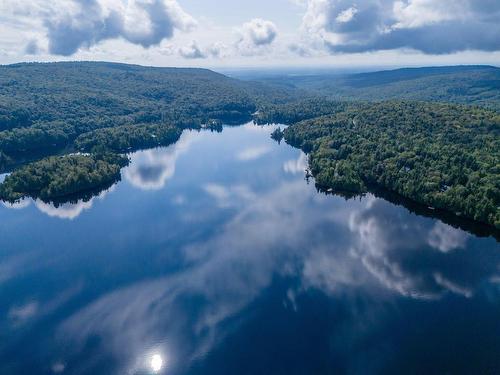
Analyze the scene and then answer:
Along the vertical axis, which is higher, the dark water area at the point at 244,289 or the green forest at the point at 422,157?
the green forest at the point at 422,157

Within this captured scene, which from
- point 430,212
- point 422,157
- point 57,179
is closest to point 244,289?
point 430,212

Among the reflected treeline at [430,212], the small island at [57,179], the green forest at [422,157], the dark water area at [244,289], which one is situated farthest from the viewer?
the small island at [57,179]

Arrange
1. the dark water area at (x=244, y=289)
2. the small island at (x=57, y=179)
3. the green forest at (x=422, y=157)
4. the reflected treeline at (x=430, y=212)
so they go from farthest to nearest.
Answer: the small island at (x=57, y=179) → the green forest at (x=422, y=157) → the reflected treeline at (x=430, y=212) → the dark water area at (x=244, y=289)

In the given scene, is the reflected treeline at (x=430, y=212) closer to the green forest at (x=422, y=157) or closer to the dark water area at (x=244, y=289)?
the green forest at (x=422, y=157)

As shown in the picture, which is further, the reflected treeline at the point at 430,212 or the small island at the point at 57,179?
the small island at the point at 57,179

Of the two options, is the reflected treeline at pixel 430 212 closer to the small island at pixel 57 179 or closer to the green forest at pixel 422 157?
the green forest at pixel 422 157

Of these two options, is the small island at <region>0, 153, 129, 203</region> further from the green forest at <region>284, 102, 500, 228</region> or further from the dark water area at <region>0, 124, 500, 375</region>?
the green forest at <region>284, 102, 500, 228</region>

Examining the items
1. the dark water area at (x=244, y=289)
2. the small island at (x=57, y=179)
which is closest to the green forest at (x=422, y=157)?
the dark water area at (x=244, y=289)
